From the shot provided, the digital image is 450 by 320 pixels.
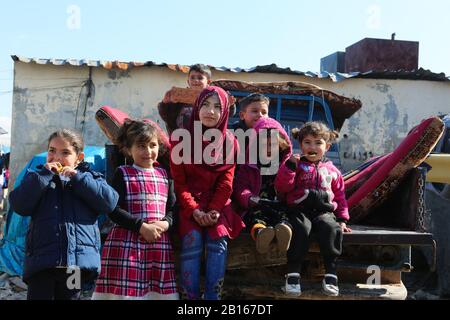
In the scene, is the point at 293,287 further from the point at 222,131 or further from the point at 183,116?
the point at 183,116

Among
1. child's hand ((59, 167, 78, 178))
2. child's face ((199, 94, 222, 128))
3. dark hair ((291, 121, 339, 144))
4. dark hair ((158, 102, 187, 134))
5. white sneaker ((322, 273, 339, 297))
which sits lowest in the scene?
white sneaker ((322, 273, 339, 297))

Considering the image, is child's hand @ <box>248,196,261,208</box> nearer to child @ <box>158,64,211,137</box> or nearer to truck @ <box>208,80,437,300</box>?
truck @ <box>208,80,437,300</box>

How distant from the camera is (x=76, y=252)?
2.43m

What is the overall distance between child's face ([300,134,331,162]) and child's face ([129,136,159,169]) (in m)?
0.93

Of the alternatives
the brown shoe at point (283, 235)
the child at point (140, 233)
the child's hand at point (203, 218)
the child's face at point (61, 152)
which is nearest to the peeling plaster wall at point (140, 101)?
the child at point (140, 233)

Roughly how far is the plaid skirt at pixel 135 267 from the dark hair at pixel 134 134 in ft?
1.66

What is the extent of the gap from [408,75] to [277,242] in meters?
7.71

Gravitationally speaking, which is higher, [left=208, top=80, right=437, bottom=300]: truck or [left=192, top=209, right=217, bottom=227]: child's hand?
[left=192, top=209, right=217, bottom=227]: child's hand

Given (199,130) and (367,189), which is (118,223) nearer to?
(199,130)

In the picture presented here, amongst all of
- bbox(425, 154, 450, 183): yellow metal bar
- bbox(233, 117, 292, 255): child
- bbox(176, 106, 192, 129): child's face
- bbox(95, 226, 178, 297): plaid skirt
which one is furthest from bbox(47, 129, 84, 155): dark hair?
bbox(425, 154, 450, 183): yellow metal bar

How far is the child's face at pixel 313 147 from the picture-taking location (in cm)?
297

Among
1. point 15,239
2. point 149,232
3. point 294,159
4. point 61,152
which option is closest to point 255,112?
point 294,159

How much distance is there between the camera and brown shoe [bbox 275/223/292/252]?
255 centimetres
